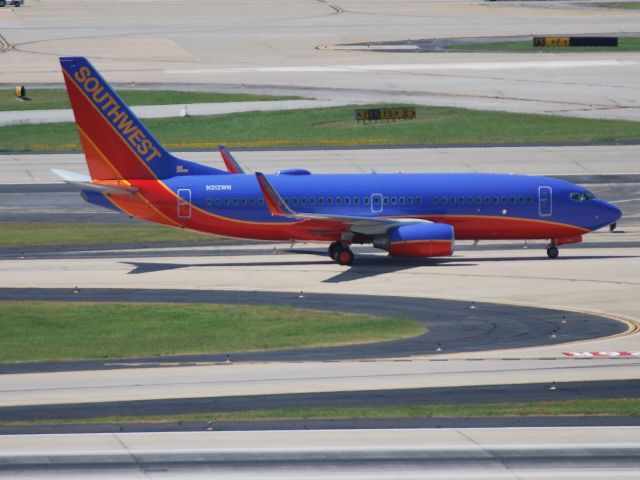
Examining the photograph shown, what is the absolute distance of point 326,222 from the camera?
2366 inches

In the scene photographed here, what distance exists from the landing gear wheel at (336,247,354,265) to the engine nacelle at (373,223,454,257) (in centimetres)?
175

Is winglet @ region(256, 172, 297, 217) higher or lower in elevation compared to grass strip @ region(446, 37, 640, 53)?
lower

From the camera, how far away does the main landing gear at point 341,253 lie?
60.4 metres

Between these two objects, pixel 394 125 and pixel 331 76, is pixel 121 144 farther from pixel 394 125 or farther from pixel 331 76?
pixel 331 76

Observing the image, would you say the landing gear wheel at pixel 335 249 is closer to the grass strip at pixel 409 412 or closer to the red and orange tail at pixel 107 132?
the red and orange tail at pixel 107 132

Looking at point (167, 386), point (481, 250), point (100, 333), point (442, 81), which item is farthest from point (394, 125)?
point (167, 386)

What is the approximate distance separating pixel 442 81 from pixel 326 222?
57.4 metres

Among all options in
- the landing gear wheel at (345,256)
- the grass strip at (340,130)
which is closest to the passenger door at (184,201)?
the landing gear wheel at (345,256)

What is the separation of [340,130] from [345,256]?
39433 mm

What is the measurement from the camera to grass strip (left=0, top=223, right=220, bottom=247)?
218 ft

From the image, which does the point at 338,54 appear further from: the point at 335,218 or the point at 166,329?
the point at 166,329

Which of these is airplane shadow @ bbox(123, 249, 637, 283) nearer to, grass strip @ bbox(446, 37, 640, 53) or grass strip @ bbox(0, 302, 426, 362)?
grass strip @ bbox(0, 302, 426, 362)

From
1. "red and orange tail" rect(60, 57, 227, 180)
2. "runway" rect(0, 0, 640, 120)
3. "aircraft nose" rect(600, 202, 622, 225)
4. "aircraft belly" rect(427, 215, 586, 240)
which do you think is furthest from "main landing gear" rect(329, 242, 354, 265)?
"runway" rect(0, 0, 640, 120)

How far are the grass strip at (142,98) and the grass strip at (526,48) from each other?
30.6 meters
